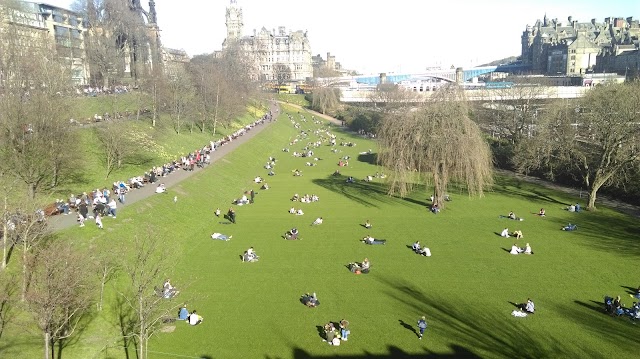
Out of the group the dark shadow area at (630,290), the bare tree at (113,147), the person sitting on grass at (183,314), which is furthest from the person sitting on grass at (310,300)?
the bare tree at (113,147)

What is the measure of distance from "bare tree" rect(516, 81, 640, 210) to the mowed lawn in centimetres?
373

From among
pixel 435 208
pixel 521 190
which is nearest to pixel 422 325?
pixel 435 208

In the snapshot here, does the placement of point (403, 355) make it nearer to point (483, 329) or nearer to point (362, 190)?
point (483, 329)

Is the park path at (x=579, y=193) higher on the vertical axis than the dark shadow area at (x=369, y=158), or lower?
lower

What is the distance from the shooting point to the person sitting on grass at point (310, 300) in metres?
20.8

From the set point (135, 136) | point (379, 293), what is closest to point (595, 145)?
point (379, 293)

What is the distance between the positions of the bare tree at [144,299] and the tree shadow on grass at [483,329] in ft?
34.9

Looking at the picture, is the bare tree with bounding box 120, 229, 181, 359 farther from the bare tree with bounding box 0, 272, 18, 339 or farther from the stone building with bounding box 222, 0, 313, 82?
the stone building with bounding box 222, 0, 313, 82

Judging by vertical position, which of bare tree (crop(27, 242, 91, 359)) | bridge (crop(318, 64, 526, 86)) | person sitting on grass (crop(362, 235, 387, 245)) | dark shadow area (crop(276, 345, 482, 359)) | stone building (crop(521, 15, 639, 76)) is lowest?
dark shadow area (crop(276, 345, 482, 359))

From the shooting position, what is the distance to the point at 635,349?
57.0 ft

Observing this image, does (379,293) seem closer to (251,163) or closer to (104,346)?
(104,346)

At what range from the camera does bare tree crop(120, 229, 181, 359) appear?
15303 mm

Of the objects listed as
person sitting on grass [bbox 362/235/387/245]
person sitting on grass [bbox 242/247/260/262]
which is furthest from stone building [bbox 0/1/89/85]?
person sitting on grass [bbox 362/235/387/245]

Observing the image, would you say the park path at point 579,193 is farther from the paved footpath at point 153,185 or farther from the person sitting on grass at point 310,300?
the paved footpath at point 153,185
